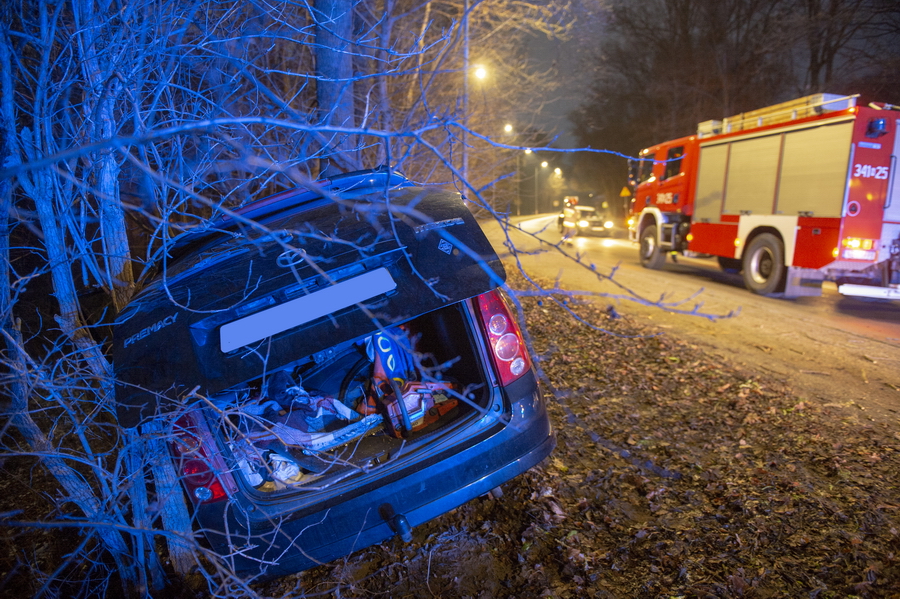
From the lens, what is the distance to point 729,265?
37.0 feet

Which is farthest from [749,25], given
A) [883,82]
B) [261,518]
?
[261,518]

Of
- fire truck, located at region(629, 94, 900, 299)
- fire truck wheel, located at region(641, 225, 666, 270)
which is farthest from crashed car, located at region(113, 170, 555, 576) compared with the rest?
fire truck wheel, located at region(641, 225, 666, 270)

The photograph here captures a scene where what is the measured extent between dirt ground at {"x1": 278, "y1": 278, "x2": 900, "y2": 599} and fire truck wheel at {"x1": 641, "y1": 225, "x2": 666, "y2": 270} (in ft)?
28.8

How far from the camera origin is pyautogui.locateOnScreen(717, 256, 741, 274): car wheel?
11023 millimetres

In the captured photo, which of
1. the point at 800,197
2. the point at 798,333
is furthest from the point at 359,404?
the point at 800,197

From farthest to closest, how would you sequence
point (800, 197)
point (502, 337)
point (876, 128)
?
1. point (800, 197)
2. point (876, 128)
3. point (502, 337)

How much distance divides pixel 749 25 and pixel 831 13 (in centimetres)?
422

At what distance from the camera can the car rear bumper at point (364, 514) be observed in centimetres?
224

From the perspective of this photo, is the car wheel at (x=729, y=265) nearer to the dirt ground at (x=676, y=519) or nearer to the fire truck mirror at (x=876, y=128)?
the fire truck mirror at (x=876, y=128)

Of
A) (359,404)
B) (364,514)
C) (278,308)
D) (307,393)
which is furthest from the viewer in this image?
(359,404)

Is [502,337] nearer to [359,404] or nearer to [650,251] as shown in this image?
[359,404]

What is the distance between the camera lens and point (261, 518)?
2266 millimetres

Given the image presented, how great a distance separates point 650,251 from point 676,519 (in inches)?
432

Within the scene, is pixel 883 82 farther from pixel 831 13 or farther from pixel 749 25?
pixel 749 25
